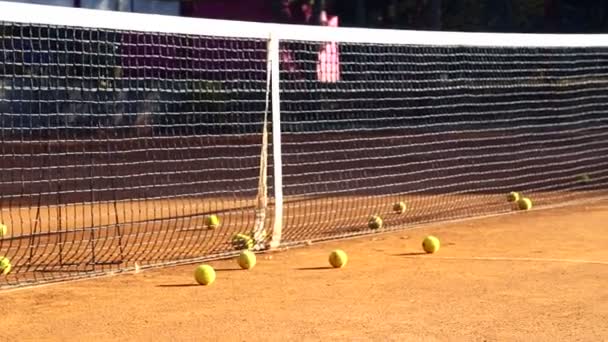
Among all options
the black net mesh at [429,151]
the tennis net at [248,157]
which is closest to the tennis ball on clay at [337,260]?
the tennis net at [248,157]

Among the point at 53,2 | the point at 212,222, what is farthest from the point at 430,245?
the point at 53,2

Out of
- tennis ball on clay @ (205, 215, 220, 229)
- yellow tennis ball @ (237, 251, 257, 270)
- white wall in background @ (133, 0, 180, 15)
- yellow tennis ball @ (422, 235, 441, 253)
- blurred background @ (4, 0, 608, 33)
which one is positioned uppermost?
yellow tennis ball @ (237, 251, 257, 270)

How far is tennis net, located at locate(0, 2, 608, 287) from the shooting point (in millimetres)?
10703

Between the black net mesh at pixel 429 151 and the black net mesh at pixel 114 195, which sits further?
the black net mesh at pixel 429 151

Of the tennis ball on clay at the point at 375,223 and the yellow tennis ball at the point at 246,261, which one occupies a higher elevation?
the yellow tennis ball at the point at 246,261

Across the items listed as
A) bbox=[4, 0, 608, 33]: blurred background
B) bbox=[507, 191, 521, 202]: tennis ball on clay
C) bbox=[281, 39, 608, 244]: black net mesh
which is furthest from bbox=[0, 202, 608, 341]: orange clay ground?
bbox=[4, 0, 608, 33]: blurred background

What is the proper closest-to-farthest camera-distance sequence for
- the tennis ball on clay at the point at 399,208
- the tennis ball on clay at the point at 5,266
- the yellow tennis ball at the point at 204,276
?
the yellow tennis ball at the point at 204,276
the tennis ball on clay at the point at 5,266
the tennis ball on clay at the point at 399,208

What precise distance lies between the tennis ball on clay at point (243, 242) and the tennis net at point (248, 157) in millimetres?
13

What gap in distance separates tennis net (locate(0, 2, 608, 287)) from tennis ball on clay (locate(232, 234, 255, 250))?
0.04ft

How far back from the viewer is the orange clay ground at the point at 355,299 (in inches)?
281

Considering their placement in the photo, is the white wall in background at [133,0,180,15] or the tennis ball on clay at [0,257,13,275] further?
the white wall in background at [133,0,180,15]

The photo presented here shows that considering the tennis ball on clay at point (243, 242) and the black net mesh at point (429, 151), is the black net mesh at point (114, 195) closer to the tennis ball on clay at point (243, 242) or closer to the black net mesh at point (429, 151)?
the tennis ball on clay at point (243, 242)

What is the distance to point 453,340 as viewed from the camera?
6.86 metres

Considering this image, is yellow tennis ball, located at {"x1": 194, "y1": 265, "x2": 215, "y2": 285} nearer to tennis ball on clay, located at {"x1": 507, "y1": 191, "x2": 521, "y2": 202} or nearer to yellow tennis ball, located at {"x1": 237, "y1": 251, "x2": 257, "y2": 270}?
yellow tennis ball, located at {"x1": 237, "y1": 251, "x2": 257, "y2": 270}
